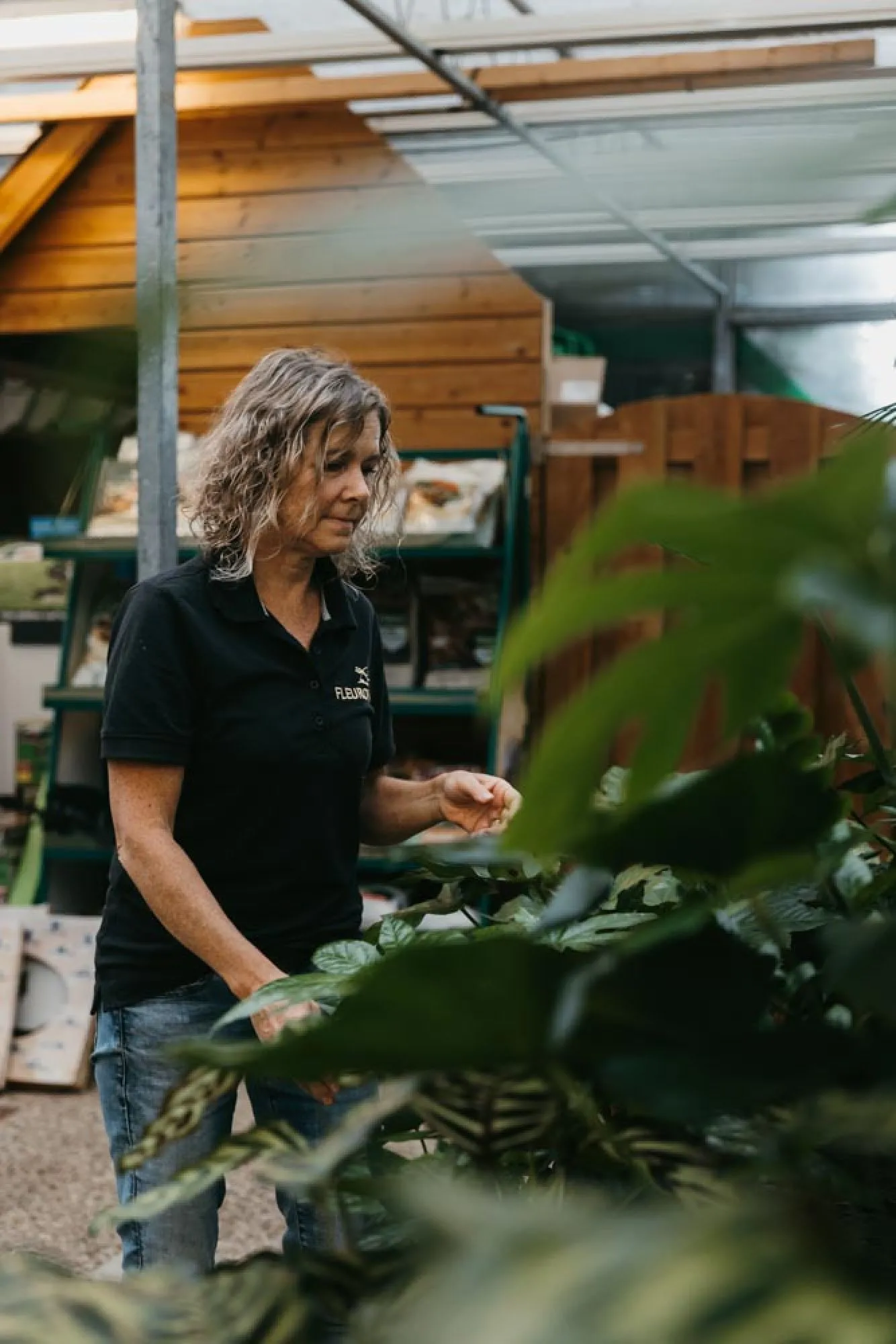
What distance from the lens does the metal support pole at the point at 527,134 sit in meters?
0.50

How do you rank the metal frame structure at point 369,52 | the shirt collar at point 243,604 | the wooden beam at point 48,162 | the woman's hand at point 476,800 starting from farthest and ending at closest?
the wooden beam at point 48,162, the metal frame structure at point 369,52, the shirt collar at point 243,604, the woman's hand at point 476,800

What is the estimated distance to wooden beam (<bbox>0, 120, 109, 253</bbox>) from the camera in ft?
16.6

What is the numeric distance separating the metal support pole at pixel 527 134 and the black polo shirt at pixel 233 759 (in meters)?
0.65

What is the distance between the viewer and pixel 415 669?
16.1 feet

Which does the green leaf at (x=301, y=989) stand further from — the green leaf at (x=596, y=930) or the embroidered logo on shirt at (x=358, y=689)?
the embroidered logo on shirt at (x=358, y=689)

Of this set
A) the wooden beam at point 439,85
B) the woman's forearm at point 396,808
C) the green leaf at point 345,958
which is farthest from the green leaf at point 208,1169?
the wooden beam at point 439,85

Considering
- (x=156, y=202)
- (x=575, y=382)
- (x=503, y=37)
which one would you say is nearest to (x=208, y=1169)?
(x=156, y=202)

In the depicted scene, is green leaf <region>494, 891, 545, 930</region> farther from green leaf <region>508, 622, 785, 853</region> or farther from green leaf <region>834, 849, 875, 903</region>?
green leaf <region>508, 622, 785, 853</region>

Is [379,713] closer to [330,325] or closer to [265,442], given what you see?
[265,442]

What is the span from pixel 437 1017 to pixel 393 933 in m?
0.53

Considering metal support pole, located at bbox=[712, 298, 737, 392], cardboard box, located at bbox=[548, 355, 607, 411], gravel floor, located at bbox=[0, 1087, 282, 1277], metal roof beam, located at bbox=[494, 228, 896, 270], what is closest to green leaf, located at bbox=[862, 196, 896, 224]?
gravel floor, located at bbox=[0, 1087, 282, 1277]

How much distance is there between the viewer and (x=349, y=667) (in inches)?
80.2

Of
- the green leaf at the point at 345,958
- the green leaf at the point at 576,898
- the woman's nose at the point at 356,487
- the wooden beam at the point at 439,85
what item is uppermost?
the wooden beam at the point at 439,85

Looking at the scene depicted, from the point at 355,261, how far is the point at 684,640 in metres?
0.14
